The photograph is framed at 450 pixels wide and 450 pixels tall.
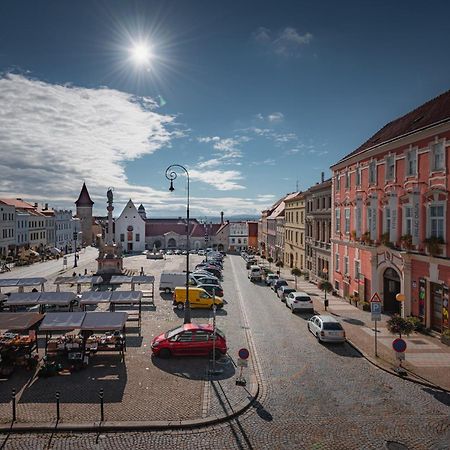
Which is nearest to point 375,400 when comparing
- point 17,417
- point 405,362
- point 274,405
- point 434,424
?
point 434,424

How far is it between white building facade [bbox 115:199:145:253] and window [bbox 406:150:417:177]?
79150mm

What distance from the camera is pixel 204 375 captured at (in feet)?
→ 50.2

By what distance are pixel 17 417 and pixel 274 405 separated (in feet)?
26.5

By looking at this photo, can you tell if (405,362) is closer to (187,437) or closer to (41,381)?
(187,437)

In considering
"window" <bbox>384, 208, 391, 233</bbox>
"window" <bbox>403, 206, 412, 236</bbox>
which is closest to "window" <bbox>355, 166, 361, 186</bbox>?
"window" <bbox>384, 208, 391, 233</bbox>

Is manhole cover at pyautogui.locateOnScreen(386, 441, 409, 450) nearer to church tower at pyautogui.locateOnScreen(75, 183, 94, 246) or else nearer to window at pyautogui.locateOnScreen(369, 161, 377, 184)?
window at pyautogui.locateOnScreen(369, 161, 377, 184)

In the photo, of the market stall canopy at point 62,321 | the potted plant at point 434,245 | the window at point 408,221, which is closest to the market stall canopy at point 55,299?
the market stall canopy at point 62,321

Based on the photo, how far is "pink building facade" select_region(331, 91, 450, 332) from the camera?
20.7 metres

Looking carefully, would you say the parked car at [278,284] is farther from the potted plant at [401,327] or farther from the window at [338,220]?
the potted plant at [401,327]

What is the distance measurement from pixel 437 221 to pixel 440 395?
1055 centimetres

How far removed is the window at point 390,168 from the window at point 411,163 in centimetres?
161

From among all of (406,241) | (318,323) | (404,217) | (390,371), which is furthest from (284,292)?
(390,371)

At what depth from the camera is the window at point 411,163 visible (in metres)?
23.0

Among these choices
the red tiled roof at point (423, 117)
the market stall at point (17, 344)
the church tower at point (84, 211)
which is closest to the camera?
the market stall at point (17, 344)
